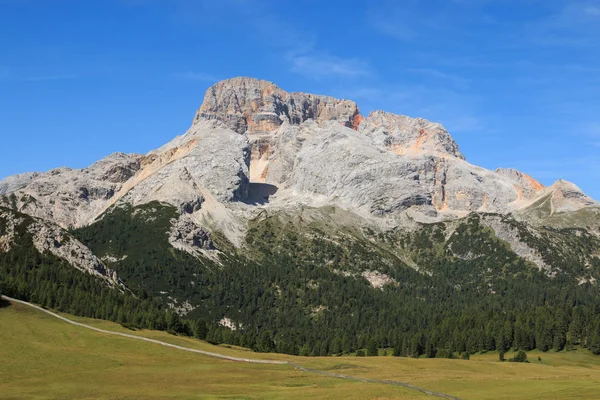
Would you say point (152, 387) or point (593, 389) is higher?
point (593, 389)

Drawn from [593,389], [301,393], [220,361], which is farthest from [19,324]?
[593,389]

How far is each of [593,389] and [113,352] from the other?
111705 millimetres

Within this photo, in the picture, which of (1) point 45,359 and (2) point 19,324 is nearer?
(1) point 45,359

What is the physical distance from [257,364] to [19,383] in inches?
2420

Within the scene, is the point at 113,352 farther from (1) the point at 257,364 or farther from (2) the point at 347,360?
(2) the point at 347,360

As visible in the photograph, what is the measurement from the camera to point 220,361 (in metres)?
178

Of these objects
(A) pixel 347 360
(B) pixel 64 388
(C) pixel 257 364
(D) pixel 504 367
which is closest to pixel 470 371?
(D) pixel 504 367

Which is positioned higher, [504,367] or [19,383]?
[504,367]

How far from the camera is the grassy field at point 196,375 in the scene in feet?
401

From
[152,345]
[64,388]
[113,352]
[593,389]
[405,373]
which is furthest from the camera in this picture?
[152,345]

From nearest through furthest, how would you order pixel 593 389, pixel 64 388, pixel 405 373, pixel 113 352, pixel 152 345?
pixel 593 389 → pixel 64 388 → pixel 405 373 → pixel 113 352 → pixel 152 345

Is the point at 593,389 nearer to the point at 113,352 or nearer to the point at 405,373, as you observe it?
the point at 405,373

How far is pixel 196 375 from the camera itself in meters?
150

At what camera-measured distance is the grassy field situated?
122 m
